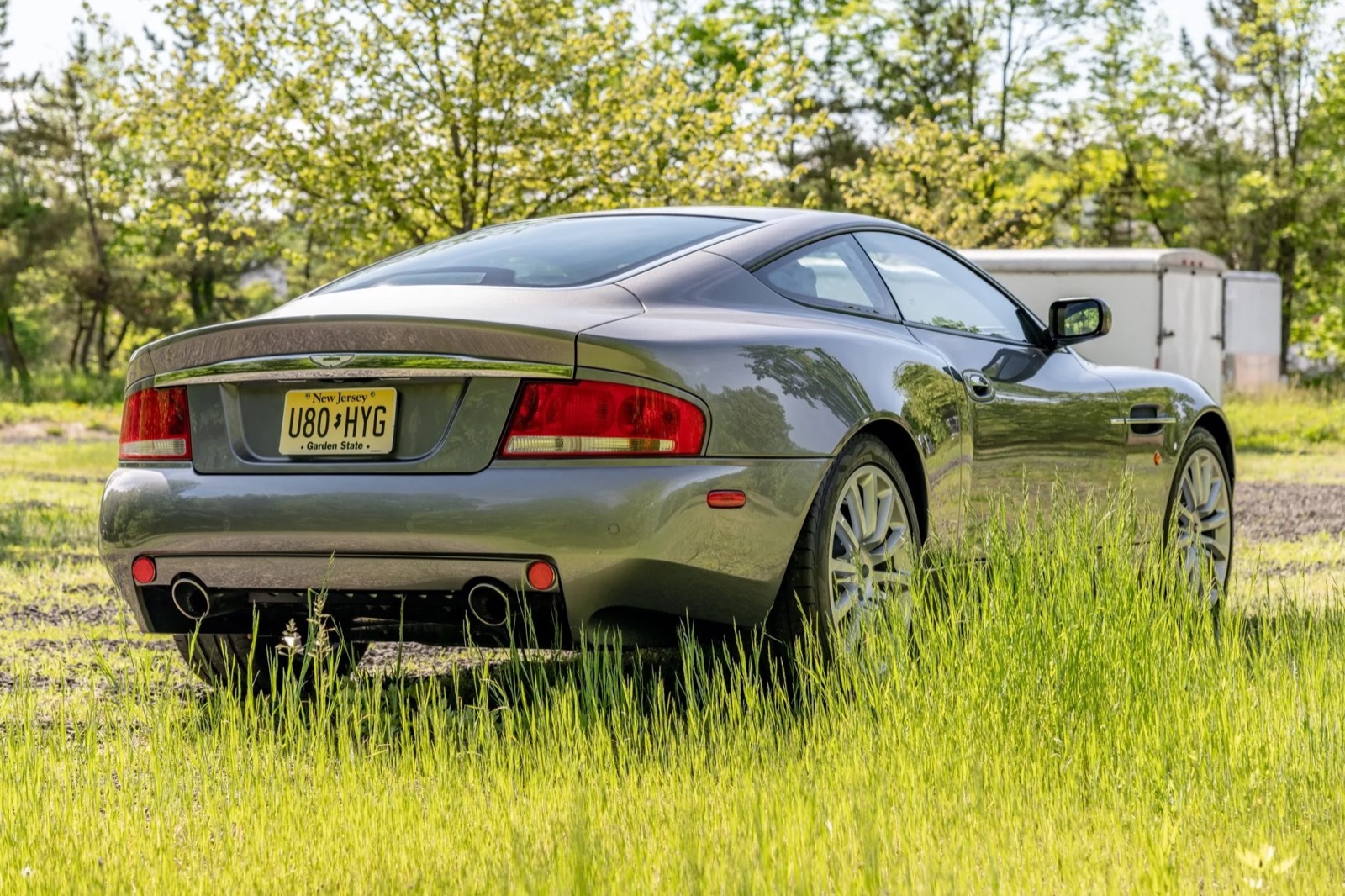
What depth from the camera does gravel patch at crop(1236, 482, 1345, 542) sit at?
947 cm

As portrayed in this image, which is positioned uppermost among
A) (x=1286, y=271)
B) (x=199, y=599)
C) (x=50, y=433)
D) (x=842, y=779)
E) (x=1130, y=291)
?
(x=1286, y=271)

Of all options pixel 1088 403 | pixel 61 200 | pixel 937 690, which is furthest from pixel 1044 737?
pixel 61 200

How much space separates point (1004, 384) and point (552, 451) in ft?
6.50

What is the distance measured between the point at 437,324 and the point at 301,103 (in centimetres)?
1544

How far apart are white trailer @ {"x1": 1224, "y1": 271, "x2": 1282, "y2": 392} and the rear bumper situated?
22.7 meters

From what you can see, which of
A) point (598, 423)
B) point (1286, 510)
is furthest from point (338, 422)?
point (1286, 510)

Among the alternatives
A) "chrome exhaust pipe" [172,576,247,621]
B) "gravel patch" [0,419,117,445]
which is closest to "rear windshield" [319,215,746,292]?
"chrome exhaust pipe" [172,576,247,621]

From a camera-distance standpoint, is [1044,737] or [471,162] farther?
[471,162]

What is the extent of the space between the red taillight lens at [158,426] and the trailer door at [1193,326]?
51.9ft

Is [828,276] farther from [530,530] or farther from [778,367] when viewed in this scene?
[530,530]

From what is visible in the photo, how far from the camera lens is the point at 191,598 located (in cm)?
420

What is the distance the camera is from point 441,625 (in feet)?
13.3

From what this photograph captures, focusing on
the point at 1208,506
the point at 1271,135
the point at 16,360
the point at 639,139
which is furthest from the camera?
the point at 16,360

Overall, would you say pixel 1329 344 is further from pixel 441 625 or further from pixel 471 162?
pixel 441 625
